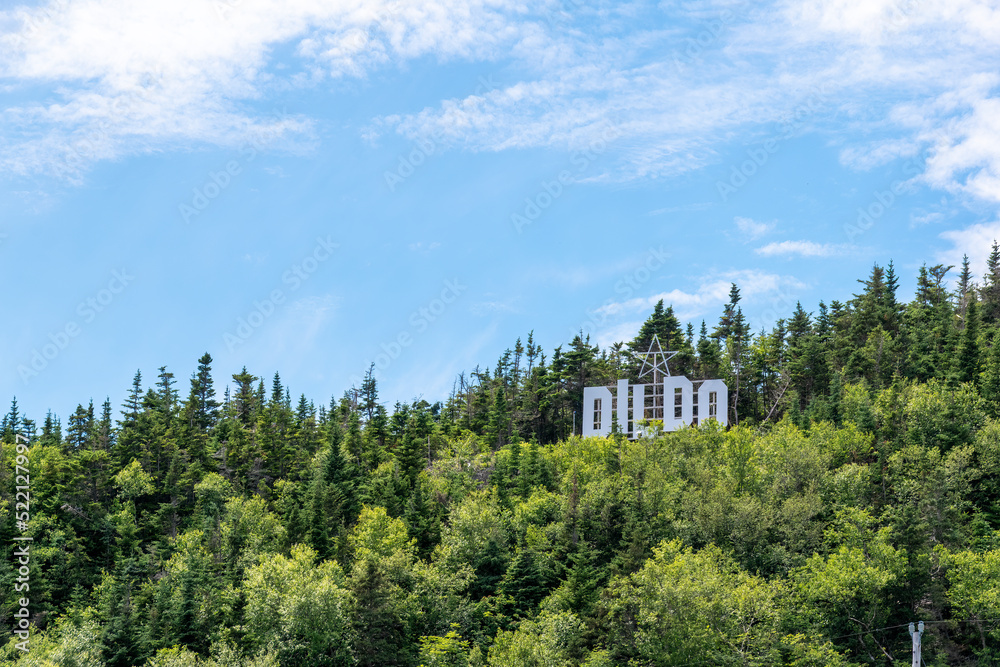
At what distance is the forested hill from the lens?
64562mm

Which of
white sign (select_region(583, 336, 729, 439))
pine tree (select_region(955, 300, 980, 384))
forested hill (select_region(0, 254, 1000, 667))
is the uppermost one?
pine tree (select_region(955, 300, 980, 384))

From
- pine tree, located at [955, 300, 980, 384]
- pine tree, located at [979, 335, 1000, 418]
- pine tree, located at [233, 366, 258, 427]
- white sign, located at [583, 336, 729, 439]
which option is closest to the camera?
pine tree, located at [979, 335, 1000, 418]

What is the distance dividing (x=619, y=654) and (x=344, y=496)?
116ft

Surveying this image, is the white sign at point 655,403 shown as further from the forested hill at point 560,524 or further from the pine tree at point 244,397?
the pine tree at point 244,397

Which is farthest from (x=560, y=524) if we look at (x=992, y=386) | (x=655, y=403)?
(x=992, y=386)

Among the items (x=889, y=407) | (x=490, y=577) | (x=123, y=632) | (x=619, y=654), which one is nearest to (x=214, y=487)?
(x=123, y=632)

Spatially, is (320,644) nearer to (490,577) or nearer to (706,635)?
(490,577)

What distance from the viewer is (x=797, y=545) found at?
243 feet

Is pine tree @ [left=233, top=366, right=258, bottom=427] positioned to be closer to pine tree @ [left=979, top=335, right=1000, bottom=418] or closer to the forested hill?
the forested hill

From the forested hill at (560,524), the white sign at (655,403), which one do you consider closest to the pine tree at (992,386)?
the forested hill at (560,524)

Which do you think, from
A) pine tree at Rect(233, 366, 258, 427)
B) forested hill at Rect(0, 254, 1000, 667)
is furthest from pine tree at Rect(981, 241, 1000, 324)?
pine tree at Rect(233, 366, 258, 427)

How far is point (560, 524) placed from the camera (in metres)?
81.1

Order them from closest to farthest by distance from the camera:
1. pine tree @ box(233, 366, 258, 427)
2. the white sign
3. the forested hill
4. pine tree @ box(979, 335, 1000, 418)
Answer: the forested hill → pine tree @ box(979, 335, 1000, 418) → the white sign → pine tree @ box(233, 366, 258, 427)

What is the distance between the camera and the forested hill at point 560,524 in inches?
2542
